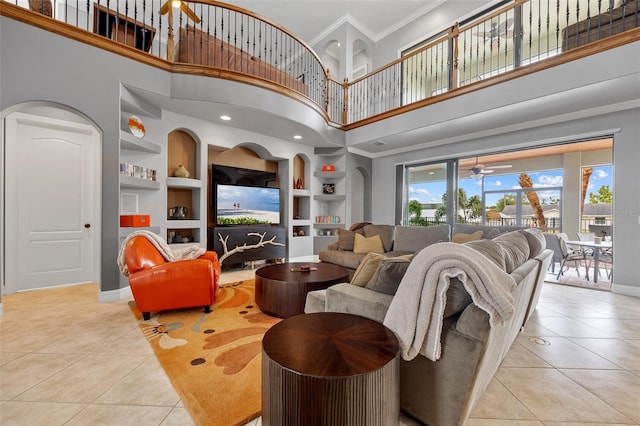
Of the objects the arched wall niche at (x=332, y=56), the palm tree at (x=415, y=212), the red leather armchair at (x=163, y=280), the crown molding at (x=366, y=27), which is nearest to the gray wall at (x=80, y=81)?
the red leather armchair at (x=163, y=280)

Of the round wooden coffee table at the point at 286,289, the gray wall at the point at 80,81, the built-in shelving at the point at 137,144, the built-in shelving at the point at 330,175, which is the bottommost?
the round wooden coffee table at the point at 286,289

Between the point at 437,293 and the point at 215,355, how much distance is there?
168 cm

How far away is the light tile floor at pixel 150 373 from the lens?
1.43 metres

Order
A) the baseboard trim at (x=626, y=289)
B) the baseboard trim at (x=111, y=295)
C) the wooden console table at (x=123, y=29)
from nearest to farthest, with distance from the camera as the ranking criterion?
the baseboard trim at (x=111, y=295) → the wooden console table at (x=123, y=29) → the baseboard trim at (x=626, y=289)

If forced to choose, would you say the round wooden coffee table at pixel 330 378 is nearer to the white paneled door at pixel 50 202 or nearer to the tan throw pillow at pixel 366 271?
the tan throw pillow at pixel 366 271

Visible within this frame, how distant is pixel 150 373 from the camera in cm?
178

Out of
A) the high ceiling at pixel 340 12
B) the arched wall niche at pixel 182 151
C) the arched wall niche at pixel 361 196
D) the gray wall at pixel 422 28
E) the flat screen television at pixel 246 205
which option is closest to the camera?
the arched wall niche at pixel 182 151

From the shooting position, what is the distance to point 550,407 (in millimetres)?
1516

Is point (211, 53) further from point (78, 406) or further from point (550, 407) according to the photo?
point (550, 407)

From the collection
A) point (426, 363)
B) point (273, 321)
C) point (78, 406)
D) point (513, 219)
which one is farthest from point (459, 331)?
point (513, 219)

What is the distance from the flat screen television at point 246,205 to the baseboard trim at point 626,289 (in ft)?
18.2

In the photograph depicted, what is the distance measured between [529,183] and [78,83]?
8.46 meters

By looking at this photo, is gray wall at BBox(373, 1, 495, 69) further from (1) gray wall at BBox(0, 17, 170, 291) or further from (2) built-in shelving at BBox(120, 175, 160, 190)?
(2) built-in shelving at BBox(120, 175, 160, 190)

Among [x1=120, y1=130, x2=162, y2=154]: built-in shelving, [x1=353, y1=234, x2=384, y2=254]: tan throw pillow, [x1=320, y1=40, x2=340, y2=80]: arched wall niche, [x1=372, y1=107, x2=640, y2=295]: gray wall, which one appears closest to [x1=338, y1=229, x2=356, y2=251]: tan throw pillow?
[x1=353, y1=234, x2=384, y2=254]: tan throw pillow
